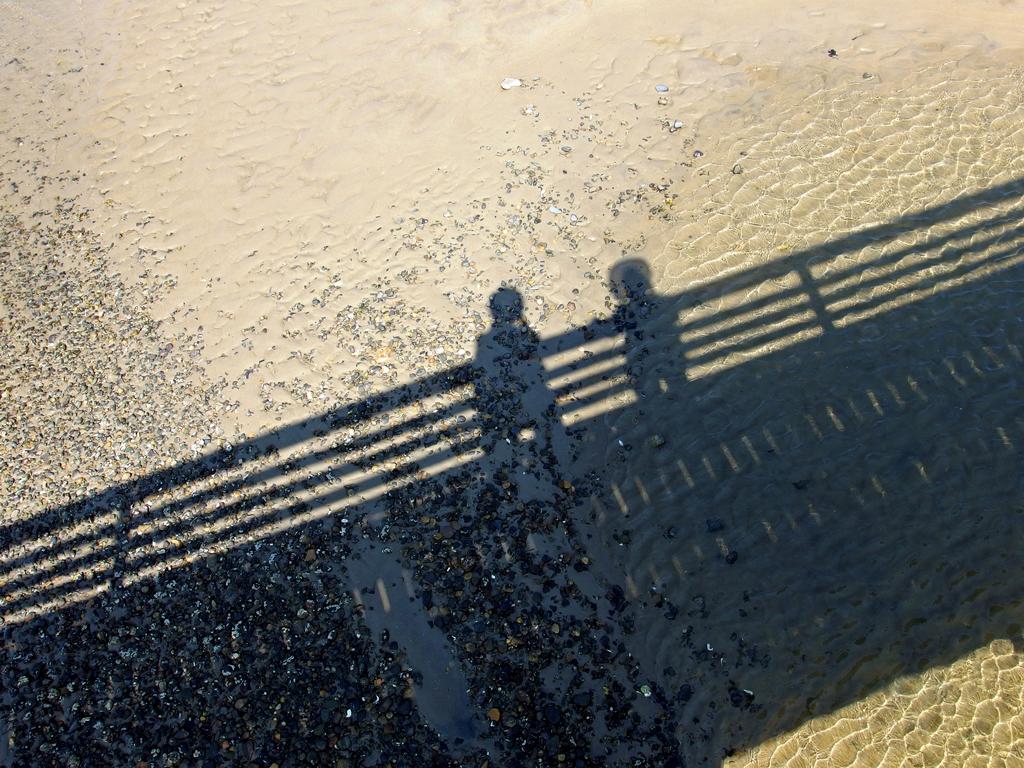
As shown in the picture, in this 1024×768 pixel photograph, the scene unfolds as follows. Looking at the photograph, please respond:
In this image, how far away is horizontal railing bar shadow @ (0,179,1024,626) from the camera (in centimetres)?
535

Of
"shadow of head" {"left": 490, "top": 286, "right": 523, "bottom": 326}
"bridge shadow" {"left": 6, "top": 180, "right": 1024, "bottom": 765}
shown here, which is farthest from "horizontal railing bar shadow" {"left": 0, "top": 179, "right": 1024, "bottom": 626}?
"shadow of head" {"left": 490, "top": 286, "right": 523, "bottom": 326}

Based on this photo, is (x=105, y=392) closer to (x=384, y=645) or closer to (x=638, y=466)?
(x=384, y=645)

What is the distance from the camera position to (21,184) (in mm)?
7406

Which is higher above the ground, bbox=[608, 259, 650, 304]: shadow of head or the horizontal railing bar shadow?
bbox=[608, 259, 650, 304]: shadow of head

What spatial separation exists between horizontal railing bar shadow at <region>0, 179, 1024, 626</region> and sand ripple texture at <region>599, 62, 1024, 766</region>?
4cm

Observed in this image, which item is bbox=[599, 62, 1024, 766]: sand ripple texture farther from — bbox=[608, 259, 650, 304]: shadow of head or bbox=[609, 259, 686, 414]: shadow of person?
bbox=[608, 259, 650, 304]: shadow of head

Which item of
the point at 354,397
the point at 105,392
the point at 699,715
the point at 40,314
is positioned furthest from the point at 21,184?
the point at 699,715

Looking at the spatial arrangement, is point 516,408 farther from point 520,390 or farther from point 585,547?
point 585,547

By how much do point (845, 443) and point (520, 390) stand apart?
102 inches

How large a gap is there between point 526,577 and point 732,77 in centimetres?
583

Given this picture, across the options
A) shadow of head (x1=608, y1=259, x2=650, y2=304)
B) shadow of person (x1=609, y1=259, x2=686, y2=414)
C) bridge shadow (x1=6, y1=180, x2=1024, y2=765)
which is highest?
shadow of head (x1=608, y1=259, x2=650, y2=304)

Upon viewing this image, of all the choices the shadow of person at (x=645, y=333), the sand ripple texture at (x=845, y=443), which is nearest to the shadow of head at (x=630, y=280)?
the shadow of person at (x=645, y=333)

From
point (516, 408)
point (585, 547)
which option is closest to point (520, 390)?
point (516, 408)

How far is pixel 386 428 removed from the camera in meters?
5.61
